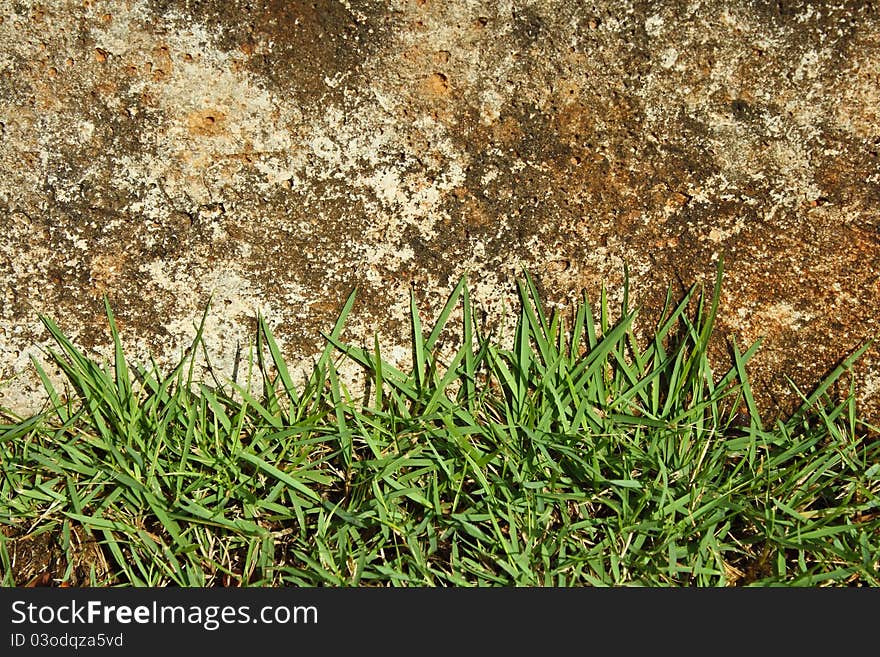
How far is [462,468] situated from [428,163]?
70 cm

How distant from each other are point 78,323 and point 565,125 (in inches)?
48.0

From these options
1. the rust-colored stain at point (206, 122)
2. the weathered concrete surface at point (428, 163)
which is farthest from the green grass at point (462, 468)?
the rust-colored stain at point (206, 122)

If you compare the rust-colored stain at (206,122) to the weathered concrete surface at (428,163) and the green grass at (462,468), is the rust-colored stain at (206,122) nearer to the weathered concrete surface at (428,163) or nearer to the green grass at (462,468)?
the weathered concrete surface at (428,163)

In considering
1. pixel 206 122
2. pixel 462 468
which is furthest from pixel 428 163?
pixel 462 468

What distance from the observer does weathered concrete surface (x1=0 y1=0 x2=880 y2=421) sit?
1.63m

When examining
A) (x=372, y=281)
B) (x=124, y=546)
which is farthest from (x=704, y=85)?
(x=124, y=546)

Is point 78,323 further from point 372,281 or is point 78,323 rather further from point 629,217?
point 629,217

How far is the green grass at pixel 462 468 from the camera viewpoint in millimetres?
1604

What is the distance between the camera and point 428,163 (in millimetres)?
1673

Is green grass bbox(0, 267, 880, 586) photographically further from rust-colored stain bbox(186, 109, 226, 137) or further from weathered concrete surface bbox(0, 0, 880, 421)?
rust-colored stain bbox(186, 109, 226, 137)

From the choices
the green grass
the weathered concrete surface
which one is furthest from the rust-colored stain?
the green grass

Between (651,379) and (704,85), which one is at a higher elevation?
(704,85)

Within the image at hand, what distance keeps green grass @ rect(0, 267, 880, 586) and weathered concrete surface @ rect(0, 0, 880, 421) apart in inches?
3.4

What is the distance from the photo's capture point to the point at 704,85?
1.63 meters
